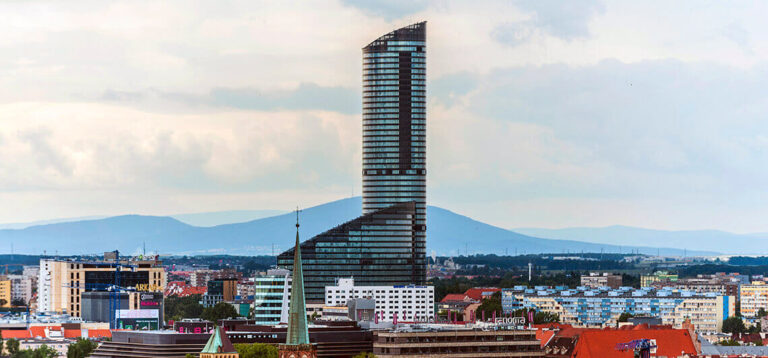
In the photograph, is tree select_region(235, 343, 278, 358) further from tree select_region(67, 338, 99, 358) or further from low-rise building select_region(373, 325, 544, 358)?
tree select_region(67, 338, 99, 358)

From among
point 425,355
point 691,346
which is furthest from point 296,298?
point 691,346

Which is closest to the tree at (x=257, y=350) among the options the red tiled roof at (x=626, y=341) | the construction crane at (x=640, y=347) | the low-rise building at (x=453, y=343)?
the low-rise building at (x=453, y=343)

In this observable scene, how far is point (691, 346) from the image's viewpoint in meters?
170

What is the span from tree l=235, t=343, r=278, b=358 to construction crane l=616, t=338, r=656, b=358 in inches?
1126

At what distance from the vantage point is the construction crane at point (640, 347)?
13975 cm

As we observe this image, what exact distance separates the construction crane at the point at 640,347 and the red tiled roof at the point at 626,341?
2.43 ft

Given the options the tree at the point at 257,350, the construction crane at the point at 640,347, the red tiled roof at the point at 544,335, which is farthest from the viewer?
the red tiled roof at the point at 544,335

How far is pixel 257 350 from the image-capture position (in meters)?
138

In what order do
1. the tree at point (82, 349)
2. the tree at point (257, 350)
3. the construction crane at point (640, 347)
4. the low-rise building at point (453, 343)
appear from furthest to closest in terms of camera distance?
the tree at point (82, 349) → the low-rise building at point (453, 343) → the construction crane at point (640, 347) → the tree at point (257, 350)

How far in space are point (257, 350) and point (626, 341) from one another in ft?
136

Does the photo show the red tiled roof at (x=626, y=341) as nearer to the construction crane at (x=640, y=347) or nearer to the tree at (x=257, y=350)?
the construction crane at (x=640, y=347)

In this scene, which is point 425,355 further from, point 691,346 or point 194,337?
Result: point 691,346

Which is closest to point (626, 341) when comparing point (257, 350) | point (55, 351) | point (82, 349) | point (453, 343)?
point (453, 343)

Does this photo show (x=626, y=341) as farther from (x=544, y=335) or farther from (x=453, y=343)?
(x=453, y=343)
